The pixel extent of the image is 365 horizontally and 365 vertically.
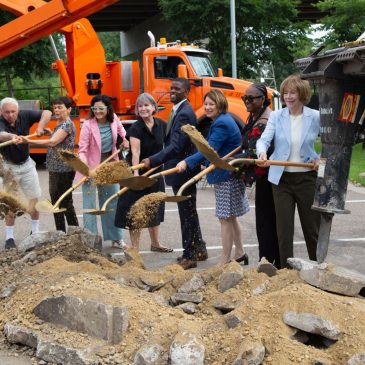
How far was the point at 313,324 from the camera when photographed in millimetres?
4008

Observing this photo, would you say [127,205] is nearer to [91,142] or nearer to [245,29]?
[91,142]

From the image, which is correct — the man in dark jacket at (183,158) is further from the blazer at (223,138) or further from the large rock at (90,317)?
the large rock at (90,317)

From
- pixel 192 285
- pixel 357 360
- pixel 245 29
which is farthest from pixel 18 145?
pixel 245 29

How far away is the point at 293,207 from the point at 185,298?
1360 mm

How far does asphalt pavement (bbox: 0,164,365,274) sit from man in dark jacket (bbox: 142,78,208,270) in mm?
186

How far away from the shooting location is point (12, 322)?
4.76m

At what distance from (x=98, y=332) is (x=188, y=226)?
2.80m

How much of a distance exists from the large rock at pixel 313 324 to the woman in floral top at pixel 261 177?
2031 millimetres

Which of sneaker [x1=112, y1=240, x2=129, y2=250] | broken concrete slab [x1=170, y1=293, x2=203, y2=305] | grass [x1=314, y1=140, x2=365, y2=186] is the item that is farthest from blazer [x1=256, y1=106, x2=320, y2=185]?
grass [x1=314, y1=140, x2=365, y2=186]

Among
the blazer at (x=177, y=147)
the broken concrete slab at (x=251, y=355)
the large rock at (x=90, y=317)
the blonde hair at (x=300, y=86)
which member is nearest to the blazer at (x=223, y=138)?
the blazer at (x=177, y=147)

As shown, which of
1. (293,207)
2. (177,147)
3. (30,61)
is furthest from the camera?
(30,61)

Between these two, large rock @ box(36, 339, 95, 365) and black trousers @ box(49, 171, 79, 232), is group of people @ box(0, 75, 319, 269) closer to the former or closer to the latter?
black trousers @ box(49, 171, 79, 232)

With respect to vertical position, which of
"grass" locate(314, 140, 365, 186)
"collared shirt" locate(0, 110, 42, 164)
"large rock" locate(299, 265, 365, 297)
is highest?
"collared shirt" locate(0, 110, 42, 164)

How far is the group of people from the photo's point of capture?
5562mm
